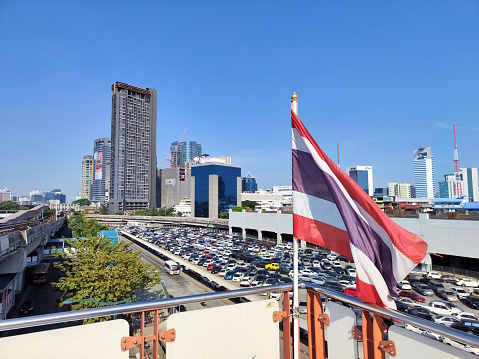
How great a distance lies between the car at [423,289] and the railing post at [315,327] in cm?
2234

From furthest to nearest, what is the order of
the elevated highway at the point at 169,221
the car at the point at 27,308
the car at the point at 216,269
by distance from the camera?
the elevated highway at the point at 169,221, the car at the point at 216,269, the car at the point at 27,308

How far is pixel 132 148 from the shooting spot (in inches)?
4365

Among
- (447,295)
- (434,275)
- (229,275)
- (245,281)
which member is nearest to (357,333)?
(447,295)

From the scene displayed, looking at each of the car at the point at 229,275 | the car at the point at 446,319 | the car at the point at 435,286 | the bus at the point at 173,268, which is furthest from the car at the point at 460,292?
the bus at the point at 173,268

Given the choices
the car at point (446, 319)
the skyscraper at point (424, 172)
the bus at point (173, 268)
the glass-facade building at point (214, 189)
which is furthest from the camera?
the skyscraper at point (424, 172)

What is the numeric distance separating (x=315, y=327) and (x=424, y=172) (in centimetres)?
21802

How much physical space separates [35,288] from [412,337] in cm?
2780

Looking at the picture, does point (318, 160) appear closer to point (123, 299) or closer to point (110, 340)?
point (110, 340)

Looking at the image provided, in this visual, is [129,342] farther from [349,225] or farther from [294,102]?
[294,102]

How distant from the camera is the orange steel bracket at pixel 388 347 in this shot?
2008 mm

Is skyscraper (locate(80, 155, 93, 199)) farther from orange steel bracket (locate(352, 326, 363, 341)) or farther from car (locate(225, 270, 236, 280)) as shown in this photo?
orange steel bracket (locate(352, 326, 363, 341))

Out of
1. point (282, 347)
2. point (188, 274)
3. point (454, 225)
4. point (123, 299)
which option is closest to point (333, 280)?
point (454, 225)

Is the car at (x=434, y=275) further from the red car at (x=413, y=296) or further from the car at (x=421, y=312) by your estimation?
the car at (x=421, y=312)

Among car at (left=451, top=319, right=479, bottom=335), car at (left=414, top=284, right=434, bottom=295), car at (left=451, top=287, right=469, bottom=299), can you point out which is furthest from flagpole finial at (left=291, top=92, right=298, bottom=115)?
car at (left=451, top=287, right=469, bottom=299)
